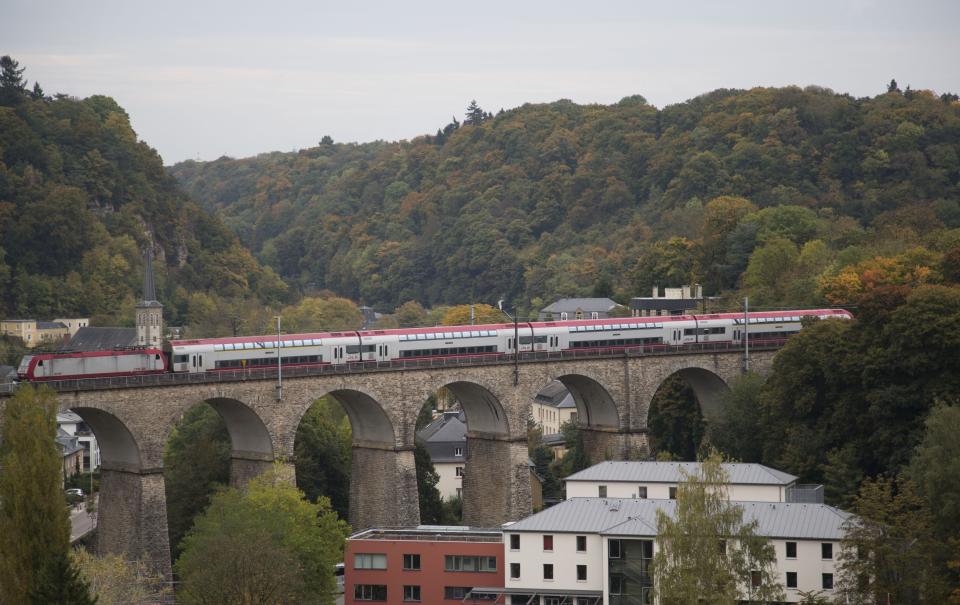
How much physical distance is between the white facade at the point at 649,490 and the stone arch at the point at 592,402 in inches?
605

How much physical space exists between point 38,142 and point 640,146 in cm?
7953

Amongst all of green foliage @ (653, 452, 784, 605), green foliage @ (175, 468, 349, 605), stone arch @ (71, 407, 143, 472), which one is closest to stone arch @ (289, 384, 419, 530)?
green foliage @ (175, 468, 349, 605)

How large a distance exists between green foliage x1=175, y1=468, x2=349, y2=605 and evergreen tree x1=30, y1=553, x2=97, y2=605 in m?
7.32

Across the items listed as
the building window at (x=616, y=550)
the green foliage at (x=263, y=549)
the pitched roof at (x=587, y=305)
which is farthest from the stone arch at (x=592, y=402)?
the pitched roof at (x=587, y=305)

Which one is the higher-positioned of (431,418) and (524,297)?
(524,297)

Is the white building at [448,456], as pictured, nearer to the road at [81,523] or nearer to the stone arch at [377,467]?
the stone arch at [377,467]

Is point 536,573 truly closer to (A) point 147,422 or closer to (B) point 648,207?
(A) point 147,422

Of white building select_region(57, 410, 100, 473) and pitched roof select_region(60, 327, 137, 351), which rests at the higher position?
pitched roof select_region(60, 327, 137, 351)

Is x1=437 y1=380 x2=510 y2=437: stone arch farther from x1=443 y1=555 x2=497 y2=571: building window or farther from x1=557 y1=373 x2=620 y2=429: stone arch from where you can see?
x1=443 y1=555 x2=497 y2=571: building window

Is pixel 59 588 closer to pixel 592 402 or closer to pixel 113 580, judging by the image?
pixel 113 580

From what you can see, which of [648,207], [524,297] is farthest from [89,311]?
[648,207]

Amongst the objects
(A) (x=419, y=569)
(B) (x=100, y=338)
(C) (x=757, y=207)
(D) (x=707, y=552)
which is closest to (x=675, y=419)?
(A) (x=419, y=569)

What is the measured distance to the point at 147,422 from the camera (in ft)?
213

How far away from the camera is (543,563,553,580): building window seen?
185ft
